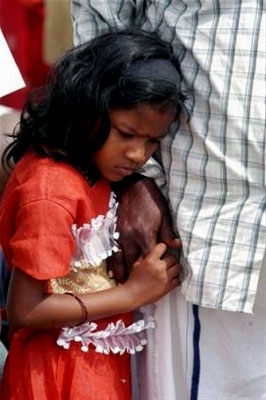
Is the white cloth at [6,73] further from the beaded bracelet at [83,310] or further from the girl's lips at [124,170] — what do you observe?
the beaded bracelet at [83,310]

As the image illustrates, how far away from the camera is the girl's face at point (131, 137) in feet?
5.11

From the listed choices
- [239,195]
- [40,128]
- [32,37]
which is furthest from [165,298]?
[32,37]

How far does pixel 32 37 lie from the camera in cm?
320

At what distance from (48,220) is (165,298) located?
29 centimetres

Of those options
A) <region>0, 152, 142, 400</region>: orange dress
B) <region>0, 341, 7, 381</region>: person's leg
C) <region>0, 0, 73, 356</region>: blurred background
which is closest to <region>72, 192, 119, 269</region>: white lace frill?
<region>0, 152, 142, 400</region>: orange dress

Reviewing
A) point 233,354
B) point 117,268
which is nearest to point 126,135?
point 117,268

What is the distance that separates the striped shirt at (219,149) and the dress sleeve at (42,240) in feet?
0.66

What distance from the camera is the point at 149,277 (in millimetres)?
1651

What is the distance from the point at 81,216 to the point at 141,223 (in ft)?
0.37

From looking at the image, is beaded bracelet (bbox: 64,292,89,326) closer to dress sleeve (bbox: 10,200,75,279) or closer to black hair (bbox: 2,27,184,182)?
dress sleeve (bbox: 10,200,75,279)

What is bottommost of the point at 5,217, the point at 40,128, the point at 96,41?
the point at 5,217

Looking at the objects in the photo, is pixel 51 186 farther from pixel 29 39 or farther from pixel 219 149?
pixel 29 39

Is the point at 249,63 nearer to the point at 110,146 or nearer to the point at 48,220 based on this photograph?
the point at 110,146

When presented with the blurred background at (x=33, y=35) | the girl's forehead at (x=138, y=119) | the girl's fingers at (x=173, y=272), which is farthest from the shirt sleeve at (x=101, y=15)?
the blurred background at (x=33, y=35)
